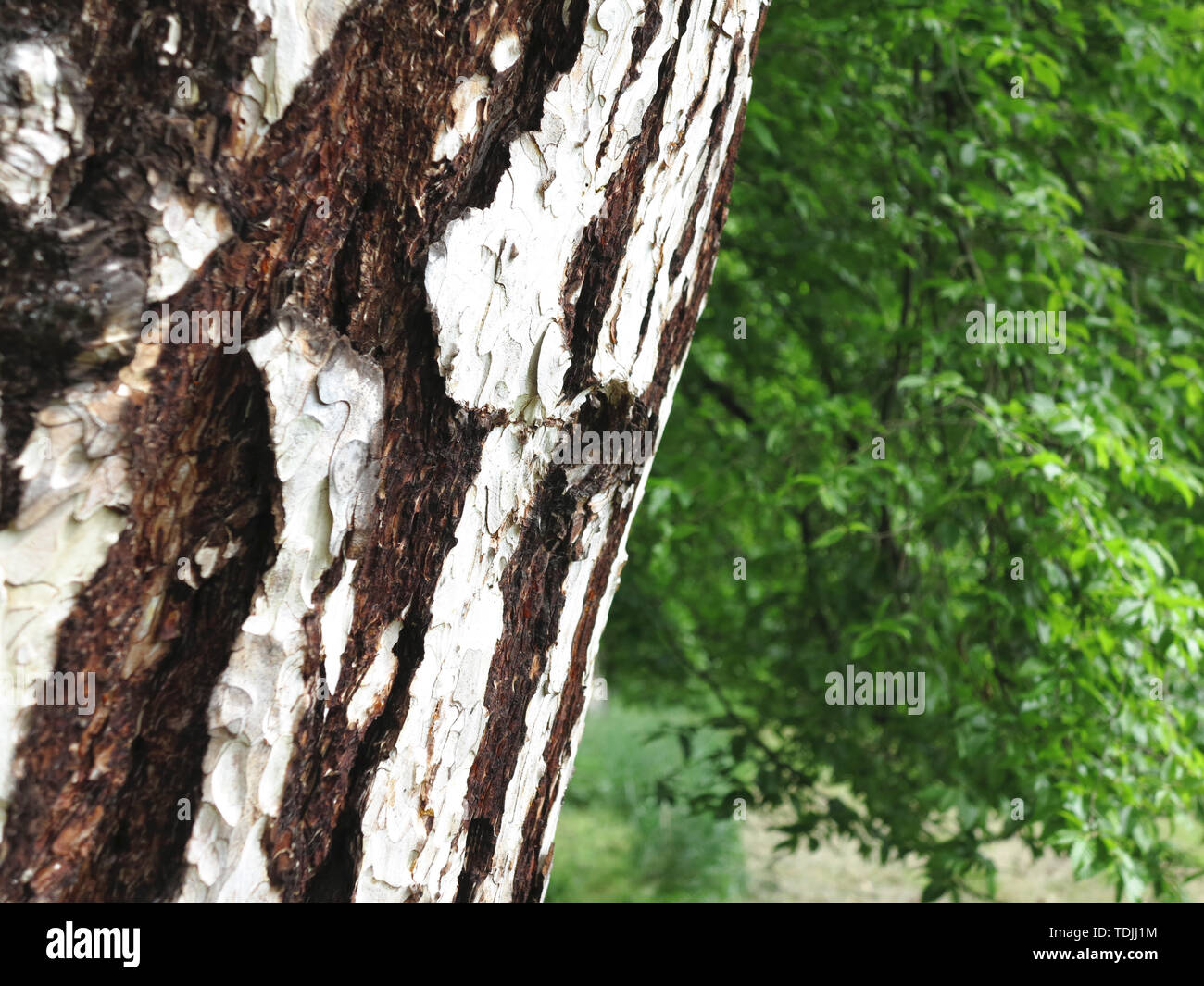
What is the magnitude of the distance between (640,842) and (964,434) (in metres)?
5.01

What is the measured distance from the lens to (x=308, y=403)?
81 centimetres

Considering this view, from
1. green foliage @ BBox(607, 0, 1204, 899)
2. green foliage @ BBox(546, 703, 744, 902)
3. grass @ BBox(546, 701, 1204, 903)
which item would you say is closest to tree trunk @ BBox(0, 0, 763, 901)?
green foliage @ BBox(607, 0, 1204, 899)

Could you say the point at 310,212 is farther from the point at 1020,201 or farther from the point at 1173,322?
the point at 1173,322

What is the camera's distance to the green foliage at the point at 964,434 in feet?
8.09

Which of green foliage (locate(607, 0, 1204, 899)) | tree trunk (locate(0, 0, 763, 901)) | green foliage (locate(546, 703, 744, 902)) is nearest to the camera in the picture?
tree trunk (locate(0, 0, 763, 901))

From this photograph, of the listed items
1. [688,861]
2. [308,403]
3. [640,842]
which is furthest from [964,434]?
[640,842]

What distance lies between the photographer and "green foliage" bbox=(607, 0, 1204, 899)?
2465 millimetres

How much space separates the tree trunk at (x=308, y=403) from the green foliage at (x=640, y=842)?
4.93 metres

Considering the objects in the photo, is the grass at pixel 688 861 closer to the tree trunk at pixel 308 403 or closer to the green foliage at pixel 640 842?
the green foliage at pixel 640 842

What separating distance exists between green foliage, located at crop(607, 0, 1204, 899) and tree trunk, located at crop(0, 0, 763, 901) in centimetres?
169

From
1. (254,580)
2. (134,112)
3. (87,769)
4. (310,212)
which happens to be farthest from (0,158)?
(87,769)

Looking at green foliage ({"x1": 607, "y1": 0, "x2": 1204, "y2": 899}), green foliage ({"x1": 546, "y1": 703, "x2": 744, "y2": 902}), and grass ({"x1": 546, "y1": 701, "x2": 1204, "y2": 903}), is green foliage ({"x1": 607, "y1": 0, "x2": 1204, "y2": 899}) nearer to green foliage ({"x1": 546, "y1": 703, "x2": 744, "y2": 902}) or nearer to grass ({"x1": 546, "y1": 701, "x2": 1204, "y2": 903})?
green foliage ({"x1": 546, "y1": 703, "x2": 744, "y2": 902})

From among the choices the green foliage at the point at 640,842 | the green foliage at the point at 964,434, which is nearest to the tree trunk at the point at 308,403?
the green foliage at the point at 964,434

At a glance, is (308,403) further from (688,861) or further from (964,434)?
(688,861)
